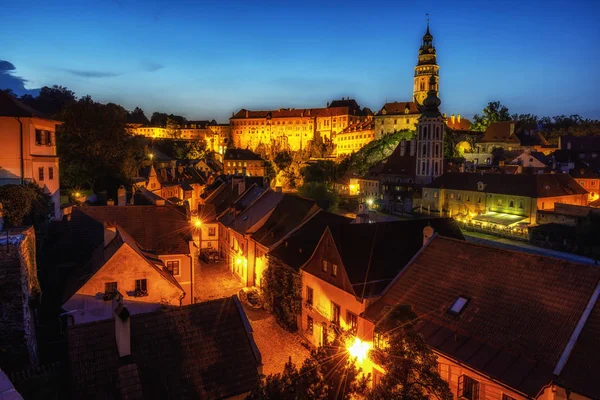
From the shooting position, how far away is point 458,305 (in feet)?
49.0

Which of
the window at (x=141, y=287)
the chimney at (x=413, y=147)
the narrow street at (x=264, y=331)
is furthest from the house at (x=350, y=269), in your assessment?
the chimney at (x=413, y=147)

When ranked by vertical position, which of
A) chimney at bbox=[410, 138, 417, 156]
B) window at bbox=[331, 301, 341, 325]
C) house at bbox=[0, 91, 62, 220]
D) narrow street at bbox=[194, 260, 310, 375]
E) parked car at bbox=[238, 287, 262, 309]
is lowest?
narrow street at bbox=[194, 260, 310, 375]

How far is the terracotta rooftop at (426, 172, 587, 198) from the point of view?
5281cm

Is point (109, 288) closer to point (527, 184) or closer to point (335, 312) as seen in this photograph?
point (335, 312)

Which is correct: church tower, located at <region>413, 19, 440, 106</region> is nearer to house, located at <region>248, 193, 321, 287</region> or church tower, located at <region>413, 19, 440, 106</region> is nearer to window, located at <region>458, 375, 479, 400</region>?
house, located at <region>248, 193, 321, 287</region>

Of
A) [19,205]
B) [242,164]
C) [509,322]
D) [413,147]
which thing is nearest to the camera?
[509,322]

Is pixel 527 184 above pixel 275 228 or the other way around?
above

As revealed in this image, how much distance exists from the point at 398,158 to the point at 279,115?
3159 inches

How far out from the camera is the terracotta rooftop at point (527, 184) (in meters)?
52.8

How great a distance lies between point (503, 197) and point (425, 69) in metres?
81.5

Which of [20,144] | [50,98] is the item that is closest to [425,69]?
[50,98]

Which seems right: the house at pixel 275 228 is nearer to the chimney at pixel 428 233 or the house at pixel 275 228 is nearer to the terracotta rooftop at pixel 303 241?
the terracotta rooftop at pixel 303 241

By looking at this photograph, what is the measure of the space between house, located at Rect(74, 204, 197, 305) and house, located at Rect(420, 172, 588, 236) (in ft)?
138

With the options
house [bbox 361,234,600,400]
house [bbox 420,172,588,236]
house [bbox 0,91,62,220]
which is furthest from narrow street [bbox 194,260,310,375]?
house [bbox 420,172,588,236]
